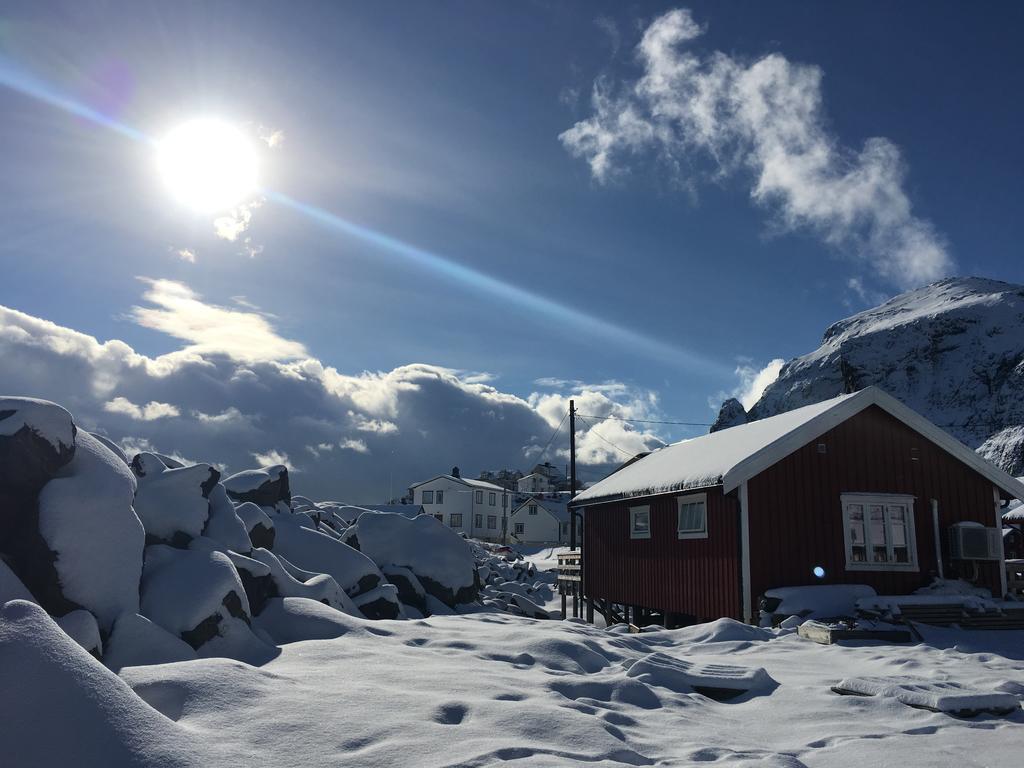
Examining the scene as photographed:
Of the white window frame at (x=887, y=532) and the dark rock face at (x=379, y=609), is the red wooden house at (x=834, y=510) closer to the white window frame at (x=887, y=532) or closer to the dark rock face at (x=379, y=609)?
the white window frame at (x=887, y=532)

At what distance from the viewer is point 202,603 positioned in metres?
6.91

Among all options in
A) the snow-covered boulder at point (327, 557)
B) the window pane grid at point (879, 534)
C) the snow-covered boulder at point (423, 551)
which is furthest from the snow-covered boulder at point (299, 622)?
the window pane grid at point (879, 534)

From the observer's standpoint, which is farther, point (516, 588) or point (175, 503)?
point (516, 588)

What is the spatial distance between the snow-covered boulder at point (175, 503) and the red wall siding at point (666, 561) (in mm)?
10166

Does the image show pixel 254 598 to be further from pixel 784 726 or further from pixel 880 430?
pixel 880 430

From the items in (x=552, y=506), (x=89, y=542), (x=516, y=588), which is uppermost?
(x=552, y=506)

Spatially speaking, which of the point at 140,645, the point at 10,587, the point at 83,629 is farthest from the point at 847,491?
the point at 10,587

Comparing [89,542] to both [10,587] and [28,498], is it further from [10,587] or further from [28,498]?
[10,587]

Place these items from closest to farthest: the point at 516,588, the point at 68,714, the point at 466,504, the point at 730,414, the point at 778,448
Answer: the point at 68,714, the point at 778,448, the point at 516,588, the point at 466,504, the point at 730,414

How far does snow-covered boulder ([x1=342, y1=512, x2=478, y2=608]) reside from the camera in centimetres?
1339

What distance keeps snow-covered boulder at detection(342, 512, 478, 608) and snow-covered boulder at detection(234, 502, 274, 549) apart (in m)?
2.88

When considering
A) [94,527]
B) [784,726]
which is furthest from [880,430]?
[94,527]

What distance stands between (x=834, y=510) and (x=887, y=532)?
1.45 m

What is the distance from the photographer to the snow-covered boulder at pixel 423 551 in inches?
527
